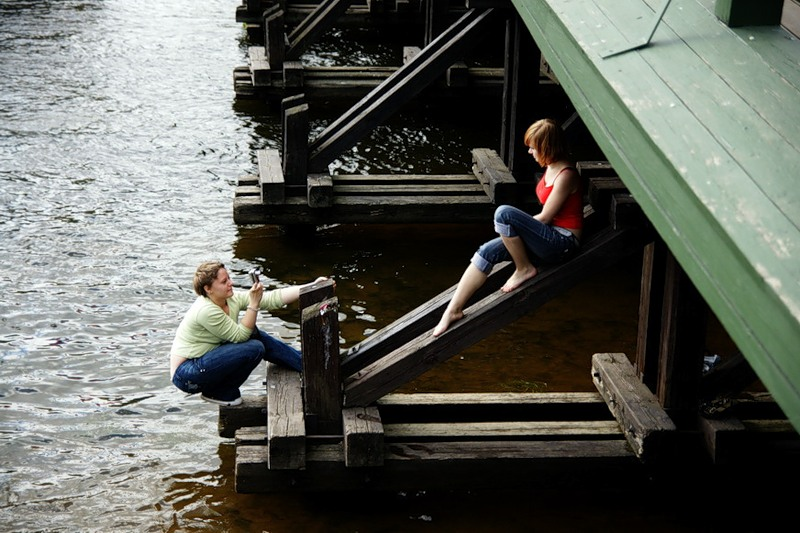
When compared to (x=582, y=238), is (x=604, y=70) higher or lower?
higher

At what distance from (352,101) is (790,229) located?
11053mm

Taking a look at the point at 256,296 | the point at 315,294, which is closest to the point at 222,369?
the point at 256,296

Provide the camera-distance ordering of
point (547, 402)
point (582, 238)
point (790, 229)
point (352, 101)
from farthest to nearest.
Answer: point (352, 101)
point (547, 402)
point (582, 238)
point (790, 229)

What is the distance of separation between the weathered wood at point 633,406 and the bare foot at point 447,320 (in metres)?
0.99

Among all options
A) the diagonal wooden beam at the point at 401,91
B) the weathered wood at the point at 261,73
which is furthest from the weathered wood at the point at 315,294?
the weathered wood at the point at 261,73

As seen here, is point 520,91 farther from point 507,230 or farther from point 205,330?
point 205,330

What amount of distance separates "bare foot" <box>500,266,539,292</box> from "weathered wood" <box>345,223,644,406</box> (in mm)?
19

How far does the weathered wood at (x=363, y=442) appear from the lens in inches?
209

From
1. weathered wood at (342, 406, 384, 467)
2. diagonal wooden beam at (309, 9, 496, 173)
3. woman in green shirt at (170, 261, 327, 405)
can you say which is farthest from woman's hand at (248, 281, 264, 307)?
diagonal wooden beam at (309, 9, 496, 173)

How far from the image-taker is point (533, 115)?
8742 mm

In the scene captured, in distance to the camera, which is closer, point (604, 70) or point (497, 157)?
point (604, 70)

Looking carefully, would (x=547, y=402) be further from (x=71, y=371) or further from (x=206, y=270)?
(x=71, y=371)

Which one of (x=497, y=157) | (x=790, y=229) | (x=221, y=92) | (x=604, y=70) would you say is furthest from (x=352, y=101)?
(x=790, y=229)

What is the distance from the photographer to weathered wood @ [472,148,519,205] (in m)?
8.55
